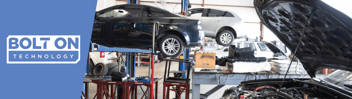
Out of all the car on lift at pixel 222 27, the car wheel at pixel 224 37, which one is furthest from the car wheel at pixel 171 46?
the car wheel at pixel 224 37

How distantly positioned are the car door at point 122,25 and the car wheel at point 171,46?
0.51 m

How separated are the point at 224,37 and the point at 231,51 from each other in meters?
0.55

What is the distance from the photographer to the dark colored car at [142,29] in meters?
4.24

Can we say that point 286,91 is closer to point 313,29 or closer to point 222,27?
point 313,29

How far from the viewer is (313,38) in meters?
1.76

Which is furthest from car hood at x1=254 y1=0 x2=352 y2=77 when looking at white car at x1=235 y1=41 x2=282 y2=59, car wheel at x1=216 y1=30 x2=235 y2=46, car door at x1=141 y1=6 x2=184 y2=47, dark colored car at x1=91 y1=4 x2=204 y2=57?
white car at x1=235 y1=41 x2=282 y2=59

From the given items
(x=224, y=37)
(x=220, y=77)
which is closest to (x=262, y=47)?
(x=224, y=37)

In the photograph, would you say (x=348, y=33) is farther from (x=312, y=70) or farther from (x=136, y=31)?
(x=136, y=31)

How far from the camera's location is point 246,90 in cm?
241

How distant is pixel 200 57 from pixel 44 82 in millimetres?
3417

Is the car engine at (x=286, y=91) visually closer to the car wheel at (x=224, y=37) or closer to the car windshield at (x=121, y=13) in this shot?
the car windshield at (x=121, y=13)

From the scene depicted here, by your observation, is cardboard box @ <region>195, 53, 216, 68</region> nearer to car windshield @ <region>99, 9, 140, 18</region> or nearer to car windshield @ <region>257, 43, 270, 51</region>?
car windshield @ <region>99, 9, 140, 18</region>

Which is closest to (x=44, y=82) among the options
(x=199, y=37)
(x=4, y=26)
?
(x=4, y=26)

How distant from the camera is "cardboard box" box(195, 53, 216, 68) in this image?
13.9 feet
